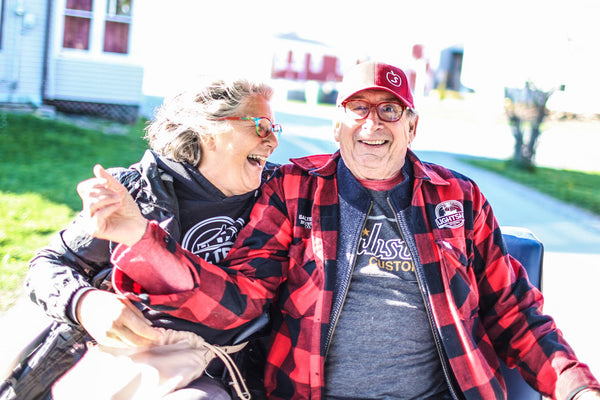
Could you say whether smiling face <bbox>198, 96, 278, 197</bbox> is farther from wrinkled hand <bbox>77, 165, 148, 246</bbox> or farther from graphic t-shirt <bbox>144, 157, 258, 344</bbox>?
wrinkled hand <bbox>77, 165, 148, 246</bbox>

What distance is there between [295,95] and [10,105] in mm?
21107

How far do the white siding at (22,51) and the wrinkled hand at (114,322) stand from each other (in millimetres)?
12118

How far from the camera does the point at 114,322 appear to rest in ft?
6.53

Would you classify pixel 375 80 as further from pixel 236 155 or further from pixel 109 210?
pixel 109 210

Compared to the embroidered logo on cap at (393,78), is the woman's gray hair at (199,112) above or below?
below

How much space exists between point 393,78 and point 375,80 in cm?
8

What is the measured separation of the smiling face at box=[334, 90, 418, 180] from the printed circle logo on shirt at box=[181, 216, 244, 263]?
55 centimetres

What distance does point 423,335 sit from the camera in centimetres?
235

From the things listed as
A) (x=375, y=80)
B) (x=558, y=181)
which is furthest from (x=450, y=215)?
(x=558, y=181)

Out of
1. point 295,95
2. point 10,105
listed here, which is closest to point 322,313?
point 10,105

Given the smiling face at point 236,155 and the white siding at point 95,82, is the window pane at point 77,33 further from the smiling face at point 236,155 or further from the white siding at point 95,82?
the smiling face at point 236,155

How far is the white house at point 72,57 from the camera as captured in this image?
1286cm

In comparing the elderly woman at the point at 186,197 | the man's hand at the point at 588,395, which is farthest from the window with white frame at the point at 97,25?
the man's hand at the point at 588,395

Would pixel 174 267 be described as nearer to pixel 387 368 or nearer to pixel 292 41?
pixel 387 368
